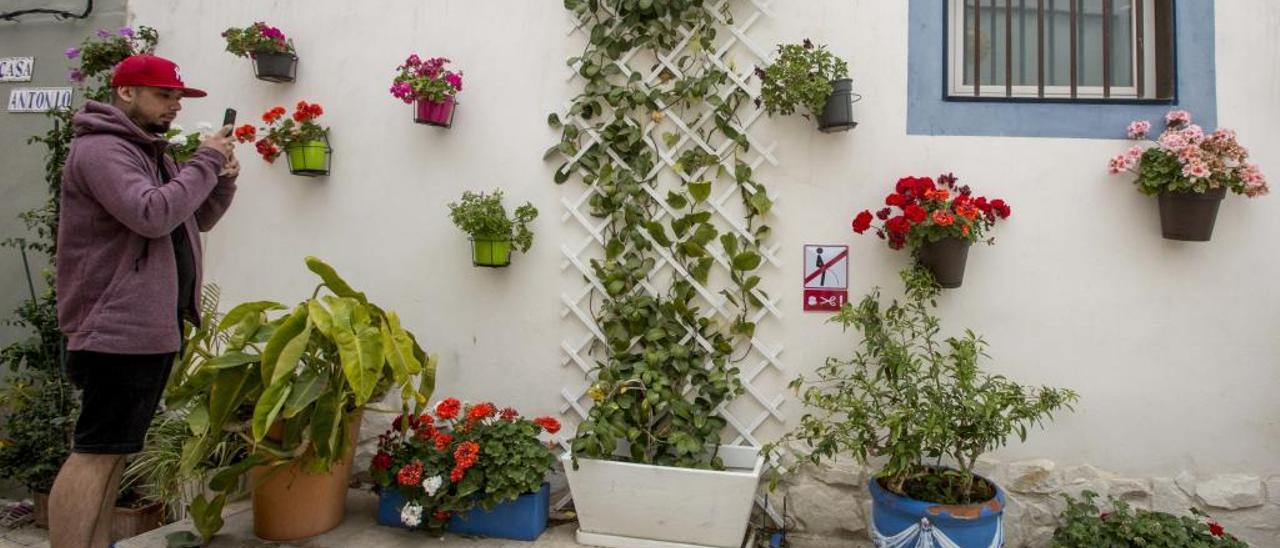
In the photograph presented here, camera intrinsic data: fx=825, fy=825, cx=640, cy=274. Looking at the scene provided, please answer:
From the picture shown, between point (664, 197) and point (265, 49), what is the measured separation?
172 cm

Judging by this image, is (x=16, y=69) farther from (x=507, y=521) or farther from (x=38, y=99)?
(x=507, y=521)

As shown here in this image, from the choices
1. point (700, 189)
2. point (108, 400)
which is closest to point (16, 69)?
point (108, 400)

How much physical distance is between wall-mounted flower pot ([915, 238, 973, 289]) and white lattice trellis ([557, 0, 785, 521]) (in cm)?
51

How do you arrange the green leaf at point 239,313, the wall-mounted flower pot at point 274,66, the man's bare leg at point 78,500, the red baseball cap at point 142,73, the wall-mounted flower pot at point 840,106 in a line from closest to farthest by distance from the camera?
the man's bare leg at point 78,500, the red baseball cap at point 142,73, the green leaf at point 239,313, the wall-mounted flower pot at point 840,106, the wall-mounted flower pot at point 274,66

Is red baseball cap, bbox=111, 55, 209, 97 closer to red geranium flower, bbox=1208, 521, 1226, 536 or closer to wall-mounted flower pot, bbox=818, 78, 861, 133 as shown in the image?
wall-mounted flower pot, bbox=818, 78, 861, 133

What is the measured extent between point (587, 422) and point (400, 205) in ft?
3.99

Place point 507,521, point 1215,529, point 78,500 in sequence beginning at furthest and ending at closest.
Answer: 1. point 507,521
2. point 1215,529
3. point 78,500

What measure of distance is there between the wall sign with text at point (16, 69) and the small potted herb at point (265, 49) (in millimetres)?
1139

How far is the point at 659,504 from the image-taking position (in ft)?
8.73

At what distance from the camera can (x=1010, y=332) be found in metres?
2.87

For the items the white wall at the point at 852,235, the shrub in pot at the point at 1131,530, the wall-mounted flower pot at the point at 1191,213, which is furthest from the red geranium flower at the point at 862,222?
the shrub in pot at the point at 1131,530

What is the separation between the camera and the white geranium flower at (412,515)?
2.66 m

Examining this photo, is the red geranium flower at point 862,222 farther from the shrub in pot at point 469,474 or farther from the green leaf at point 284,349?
the green leaf at point 284,349

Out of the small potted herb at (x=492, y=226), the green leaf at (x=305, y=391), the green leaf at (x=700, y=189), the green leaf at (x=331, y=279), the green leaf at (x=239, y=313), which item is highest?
the green leaf at (x=700, y=189)
